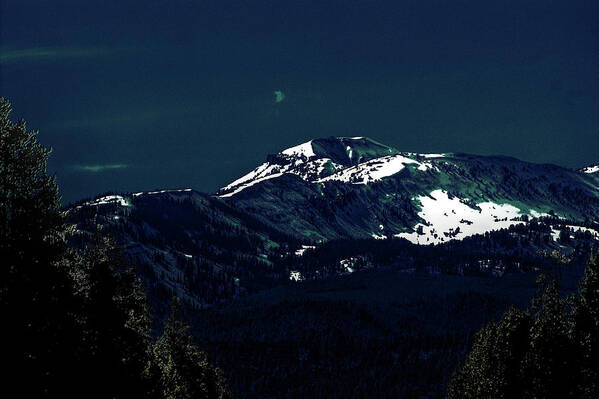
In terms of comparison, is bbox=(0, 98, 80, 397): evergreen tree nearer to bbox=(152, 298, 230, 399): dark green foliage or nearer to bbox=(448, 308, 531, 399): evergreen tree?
bbox=(152, 298, 230, 399): dark green foliage

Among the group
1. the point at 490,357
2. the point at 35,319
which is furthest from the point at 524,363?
the point at 35,319

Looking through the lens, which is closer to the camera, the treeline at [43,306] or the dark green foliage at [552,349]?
the treeline at [43,306]

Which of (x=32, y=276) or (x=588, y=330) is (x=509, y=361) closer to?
(x=588, y=330)

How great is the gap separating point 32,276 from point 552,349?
3561 cm

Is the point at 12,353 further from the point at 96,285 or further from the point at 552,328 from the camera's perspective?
the point at 552,328

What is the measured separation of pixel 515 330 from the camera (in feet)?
165

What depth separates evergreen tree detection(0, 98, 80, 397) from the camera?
25875 mm

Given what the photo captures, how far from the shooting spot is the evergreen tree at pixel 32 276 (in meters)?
25.9

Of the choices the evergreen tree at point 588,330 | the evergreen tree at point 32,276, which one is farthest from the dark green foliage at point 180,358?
the evergreen tree at point 588,330

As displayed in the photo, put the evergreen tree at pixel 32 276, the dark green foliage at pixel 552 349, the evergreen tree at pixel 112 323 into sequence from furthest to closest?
the dark green foliage at pixel 552 349 → the evergreen tree at pixel 112 323 → the evergreen tree at pixel 32 276

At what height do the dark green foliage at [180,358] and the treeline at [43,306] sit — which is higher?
the treeline at [43,306]

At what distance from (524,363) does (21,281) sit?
3865 cm

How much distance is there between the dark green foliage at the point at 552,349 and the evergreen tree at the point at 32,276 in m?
32.3

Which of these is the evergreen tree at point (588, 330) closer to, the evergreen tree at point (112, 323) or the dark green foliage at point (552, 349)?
the dark green foliage at point (552, 349)
